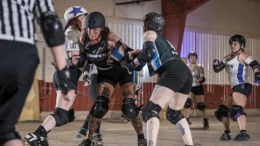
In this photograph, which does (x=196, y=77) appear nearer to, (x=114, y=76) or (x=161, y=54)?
(x=114, y=76)

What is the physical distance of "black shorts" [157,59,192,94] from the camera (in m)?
4.25

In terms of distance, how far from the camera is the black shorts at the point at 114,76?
16.7 ft

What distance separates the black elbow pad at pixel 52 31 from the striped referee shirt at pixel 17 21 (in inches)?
2.4

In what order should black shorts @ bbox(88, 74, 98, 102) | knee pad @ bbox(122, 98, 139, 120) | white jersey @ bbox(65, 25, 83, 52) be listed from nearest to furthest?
1. knee pad @ bbox(122, 98, 139, 120)
2. white jersey @ bbox(65, 25, 83, 52)
3. black shorts @ bbox(88, 74, 98, 102)

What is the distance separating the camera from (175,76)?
14.0 feet

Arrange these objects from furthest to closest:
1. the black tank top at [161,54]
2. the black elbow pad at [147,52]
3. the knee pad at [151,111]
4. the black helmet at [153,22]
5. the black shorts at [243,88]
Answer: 1. the black shorts at [243,88]
2. the black helmet at [153,22]
3. the black tank top at [161,54]
4. the black elbow pad at [147,52]
5. the knee pad at [151,111]

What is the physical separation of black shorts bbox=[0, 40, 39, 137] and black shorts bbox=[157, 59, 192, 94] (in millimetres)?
2310

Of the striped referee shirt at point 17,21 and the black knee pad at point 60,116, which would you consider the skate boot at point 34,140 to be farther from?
the striped referee shirt at point 17,21

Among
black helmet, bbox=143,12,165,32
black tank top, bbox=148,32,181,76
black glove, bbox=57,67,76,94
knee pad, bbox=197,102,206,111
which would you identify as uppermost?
black helmet, bbox=143,12,165,32

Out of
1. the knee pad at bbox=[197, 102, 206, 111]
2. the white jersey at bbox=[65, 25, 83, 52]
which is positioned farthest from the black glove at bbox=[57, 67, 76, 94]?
the knee pad at bbox=[197, 102, 206, 111]

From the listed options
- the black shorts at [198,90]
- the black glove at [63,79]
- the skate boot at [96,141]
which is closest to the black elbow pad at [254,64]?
the skate boot at [96,141]

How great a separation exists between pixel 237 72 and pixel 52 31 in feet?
16.4

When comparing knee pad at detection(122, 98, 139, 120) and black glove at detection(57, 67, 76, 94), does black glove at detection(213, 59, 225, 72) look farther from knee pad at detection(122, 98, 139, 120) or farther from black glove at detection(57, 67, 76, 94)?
black glove at detection(57, 67, 76, 94)

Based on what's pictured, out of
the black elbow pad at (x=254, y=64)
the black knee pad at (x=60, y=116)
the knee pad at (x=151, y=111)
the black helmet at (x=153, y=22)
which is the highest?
the black helmet at (x=153, y=22)
